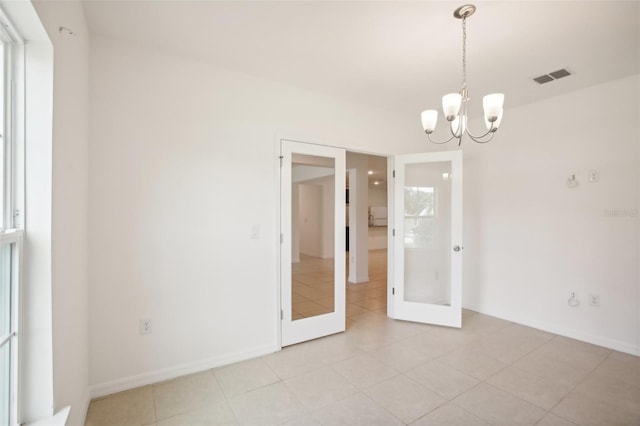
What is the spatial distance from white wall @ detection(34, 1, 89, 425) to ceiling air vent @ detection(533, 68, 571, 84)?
3.78 m

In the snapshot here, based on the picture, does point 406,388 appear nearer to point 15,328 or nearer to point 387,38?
point 15,328

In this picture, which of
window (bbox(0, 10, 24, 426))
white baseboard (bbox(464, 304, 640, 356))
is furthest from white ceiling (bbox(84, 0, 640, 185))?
white baseboard (bbox(464, 304, 640, 356))

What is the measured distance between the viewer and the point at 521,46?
7.75ft

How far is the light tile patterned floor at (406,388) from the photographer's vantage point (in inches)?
78.5

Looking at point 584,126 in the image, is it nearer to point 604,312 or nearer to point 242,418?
point 604,312

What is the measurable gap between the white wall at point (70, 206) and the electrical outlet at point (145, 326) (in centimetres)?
34

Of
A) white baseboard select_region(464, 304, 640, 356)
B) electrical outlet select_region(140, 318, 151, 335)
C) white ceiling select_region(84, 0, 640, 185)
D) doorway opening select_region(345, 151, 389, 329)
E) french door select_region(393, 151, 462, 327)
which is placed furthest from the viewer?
doorway opening select_region(345, 151, 389, 329)

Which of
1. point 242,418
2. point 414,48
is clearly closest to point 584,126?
point 414,48

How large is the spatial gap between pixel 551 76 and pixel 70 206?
4095 mm

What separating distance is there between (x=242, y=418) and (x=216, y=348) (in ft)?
2.64

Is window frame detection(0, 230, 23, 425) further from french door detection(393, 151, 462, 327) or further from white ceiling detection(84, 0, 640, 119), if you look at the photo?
french door detection(393, 151, 462, 327)

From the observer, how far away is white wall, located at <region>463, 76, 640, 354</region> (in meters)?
2.96

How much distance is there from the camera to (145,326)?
238 cm

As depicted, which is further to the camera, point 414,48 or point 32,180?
point 414,48
